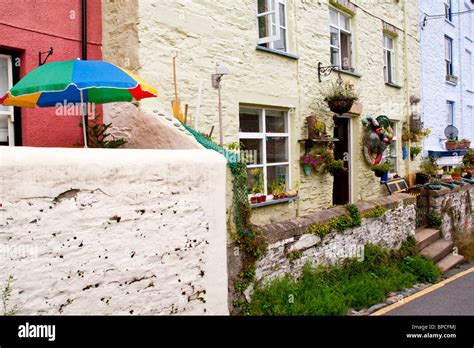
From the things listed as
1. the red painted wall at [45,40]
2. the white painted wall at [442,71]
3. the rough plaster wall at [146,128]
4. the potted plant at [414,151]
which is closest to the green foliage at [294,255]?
the rough plaster wall at [146,128]

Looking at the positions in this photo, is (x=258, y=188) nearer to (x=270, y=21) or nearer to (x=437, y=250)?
(x=270, y=21)

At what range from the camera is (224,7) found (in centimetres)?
755

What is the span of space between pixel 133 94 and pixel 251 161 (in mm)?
3509

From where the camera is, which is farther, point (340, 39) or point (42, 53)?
point (340, 39)

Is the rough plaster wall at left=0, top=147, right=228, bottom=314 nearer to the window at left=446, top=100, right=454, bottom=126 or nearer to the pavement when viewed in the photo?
the pavement

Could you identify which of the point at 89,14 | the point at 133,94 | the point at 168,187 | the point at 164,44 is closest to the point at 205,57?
the point at 164,44

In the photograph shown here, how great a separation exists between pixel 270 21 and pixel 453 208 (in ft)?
23.6

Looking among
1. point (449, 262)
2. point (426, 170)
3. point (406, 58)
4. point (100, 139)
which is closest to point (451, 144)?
point (426, 170)

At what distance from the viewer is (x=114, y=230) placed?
406cm

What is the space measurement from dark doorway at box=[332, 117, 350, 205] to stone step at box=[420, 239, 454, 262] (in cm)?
233

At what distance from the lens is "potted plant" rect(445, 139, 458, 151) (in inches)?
618

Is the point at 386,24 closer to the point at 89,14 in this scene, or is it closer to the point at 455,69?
the point at 455,69

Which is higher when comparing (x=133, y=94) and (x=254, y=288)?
(x=133, y=94)

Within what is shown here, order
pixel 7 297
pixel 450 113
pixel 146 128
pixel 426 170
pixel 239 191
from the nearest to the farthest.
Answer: pixel 7 297 → pixel 239 191 → pixel 146 128 → pixel 426 170 → pixel 450 113
